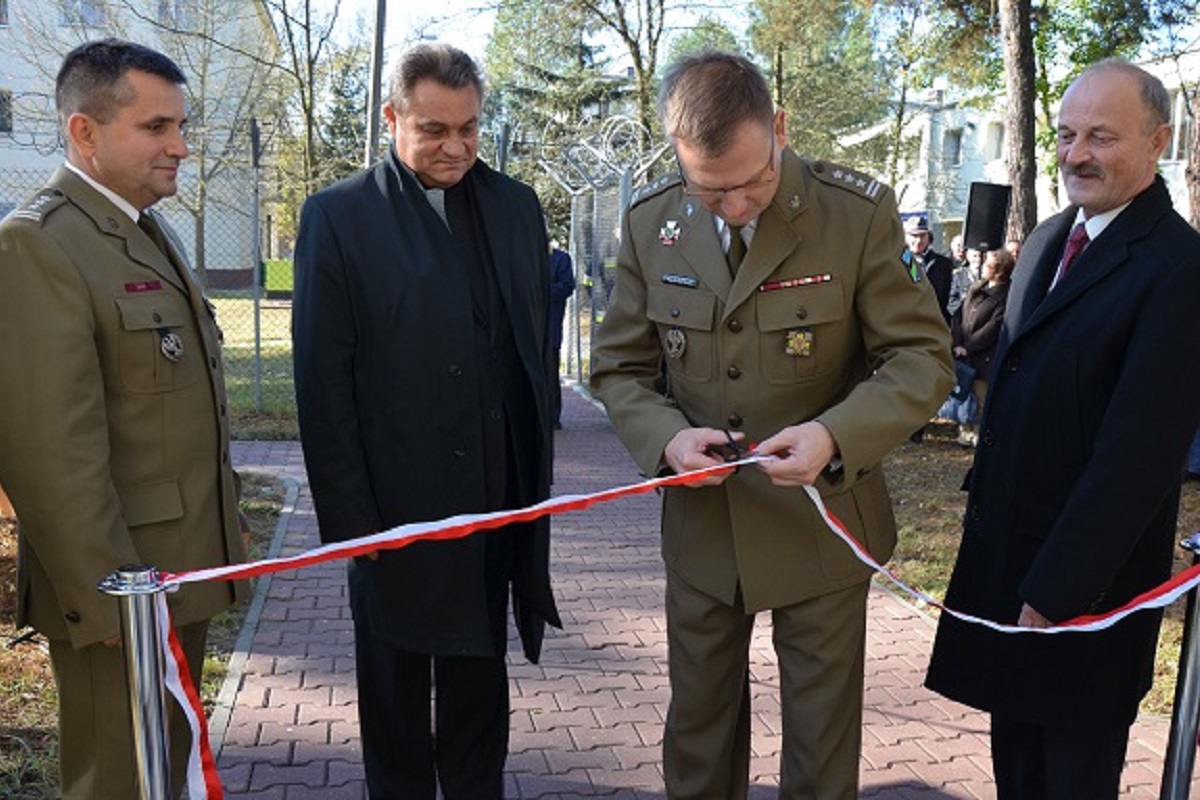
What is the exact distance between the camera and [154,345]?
9.04 ft

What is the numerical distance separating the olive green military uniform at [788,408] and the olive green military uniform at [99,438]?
1.09 metres

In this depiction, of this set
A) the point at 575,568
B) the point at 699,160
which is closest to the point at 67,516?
the point at 699,160

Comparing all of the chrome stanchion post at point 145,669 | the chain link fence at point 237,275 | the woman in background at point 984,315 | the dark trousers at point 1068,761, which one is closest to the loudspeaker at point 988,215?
the woman in background at point 984,315

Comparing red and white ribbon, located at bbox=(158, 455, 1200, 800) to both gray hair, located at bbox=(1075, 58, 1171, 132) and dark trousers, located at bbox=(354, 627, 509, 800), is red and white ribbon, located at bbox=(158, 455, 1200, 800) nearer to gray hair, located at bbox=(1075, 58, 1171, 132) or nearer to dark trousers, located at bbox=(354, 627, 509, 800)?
dark trousers, located at bbox=(354, 627, 509, 800)

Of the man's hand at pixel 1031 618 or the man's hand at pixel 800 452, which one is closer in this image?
the man's hand at pixel 800 452

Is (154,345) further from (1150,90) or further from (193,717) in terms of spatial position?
(1150,90)

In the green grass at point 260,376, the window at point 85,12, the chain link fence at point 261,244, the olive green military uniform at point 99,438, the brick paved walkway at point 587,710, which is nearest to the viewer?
the olive green military uniform at point 99,438

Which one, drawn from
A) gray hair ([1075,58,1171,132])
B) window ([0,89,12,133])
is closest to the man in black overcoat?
gray hair ([1075,58,1171,132])

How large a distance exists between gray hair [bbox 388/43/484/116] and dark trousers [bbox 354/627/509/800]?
4.96 ft

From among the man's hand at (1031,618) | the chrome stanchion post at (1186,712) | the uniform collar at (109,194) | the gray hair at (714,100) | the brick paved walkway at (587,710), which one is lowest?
the brick paved walkway at (587,710)

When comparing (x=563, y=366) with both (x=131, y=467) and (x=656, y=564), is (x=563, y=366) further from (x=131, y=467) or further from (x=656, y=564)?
(x=131, y=467)

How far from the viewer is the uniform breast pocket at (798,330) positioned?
280 cm

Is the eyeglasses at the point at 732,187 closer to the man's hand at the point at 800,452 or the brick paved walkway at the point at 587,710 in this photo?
the man's hand at the point at 800,452

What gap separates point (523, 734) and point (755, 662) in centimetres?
137
